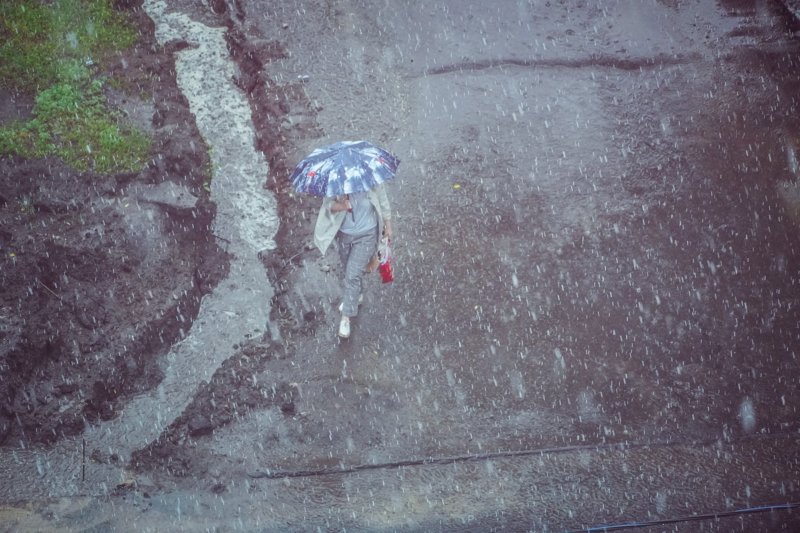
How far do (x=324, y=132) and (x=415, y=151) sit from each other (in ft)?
3.78

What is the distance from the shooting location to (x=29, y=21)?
912 cm

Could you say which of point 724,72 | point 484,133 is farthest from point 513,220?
point 724,72

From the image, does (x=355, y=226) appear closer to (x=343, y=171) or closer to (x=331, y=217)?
(x=331, y=217)

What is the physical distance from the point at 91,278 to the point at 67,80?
3.16 metres

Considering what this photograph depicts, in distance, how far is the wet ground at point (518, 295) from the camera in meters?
5.47

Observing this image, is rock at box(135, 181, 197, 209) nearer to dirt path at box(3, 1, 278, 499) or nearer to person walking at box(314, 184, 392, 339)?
dirt path at box(3, 1, 278, 499)

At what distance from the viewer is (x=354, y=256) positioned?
6133 mm

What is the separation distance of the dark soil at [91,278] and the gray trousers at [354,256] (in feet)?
5.10

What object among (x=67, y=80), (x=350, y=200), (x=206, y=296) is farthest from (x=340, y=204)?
(x=67, y=80)

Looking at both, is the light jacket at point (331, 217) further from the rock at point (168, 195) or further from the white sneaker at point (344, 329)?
the rock at point (168, 195)

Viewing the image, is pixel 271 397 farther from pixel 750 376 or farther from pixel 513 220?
pixel 750 376

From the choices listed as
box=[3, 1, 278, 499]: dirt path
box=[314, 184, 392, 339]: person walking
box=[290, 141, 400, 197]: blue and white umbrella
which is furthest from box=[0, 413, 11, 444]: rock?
box=[290, 141, 400, 197]: blue and white umbrella

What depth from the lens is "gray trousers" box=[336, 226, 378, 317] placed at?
6023mm

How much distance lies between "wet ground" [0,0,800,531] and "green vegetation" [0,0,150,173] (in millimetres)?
1513
